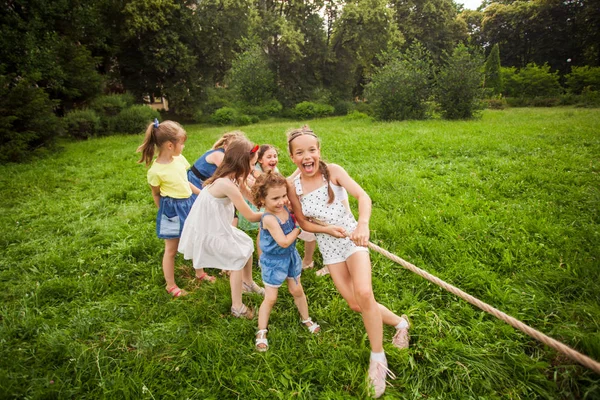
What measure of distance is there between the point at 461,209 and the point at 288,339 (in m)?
3.49

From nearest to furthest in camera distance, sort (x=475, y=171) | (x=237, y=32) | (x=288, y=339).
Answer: (x=288, y=339) → (x=475, y=171) → (x=237, y=32)

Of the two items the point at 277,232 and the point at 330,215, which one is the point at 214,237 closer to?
the point at 277,232

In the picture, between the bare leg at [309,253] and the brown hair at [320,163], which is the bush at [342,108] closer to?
the bare leg at [309,253]

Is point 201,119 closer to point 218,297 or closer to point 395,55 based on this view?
point 395,55

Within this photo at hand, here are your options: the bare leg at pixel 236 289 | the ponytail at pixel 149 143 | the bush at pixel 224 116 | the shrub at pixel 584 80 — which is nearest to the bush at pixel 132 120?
the bush at pixel 224 116

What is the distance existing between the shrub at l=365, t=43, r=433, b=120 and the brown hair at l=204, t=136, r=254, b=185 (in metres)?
15.2

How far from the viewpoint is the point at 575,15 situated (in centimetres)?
3338

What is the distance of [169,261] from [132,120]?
1559 centimetres

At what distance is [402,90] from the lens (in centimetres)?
1611

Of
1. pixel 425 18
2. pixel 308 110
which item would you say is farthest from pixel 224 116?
pixel 425 18

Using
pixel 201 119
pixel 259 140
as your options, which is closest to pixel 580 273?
pixel 259 140

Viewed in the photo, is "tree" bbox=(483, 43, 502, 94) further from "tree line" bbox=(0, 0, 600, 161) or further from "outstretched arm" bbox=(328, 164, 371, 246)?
"outstretched arm" bbox=(328, 164, 371, 246)

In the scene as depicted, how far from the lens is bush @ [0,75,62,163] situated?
9.82m

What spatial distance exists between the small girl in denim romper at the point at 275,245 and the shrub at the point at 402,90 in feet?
50.7
